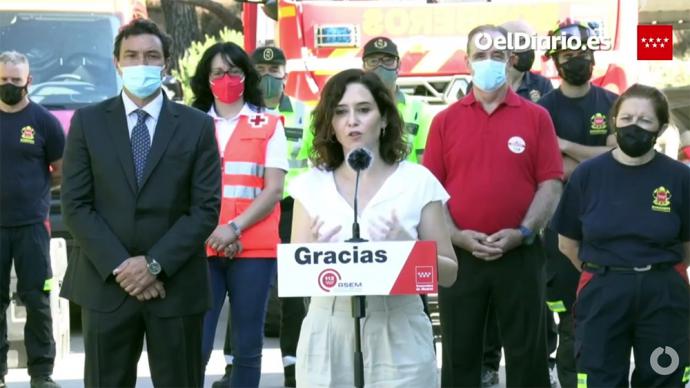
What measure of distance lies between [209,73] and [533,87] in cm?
259

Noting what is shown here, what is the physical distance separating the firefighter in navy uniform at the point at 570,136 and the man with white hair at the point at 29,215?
11.0ft

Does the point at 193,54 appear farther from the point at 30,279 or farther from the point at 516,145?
the point at 516,145

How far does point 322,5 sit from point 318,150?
6.81m

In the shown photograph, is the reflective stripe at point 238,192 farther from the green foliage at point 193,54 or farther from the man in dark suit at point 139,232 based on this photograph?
the green foliage at point 193,54

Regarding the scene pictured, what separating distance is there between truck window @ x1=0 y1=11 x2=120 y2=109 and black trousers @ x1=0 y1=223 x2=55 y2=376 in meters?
3.64

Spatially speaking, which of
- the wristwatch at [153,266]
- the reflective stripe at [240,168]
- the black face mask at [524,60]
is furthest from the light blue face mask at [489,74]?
Result: the wristwatch at [153,266]

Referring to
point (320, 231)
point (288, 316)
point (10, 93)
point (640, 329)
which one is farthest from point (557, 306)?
point (10, 93)

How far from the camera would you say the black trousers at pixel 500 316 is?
7832 millimetres

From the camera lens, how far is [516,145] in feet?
25.9

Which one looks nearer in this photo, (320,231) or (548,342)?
(320,231)

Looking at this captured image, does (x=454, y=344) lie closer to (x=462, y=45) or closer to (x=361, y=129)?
(x=361, y=129)

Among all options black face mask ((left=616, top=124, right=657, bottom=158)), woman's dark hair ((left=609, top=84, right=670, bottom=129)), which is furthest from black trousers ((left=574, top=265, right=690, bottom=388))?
woman's dark hair ((left=609, top=84, right=670, bottom=129))

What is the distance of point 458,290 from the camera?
784cm

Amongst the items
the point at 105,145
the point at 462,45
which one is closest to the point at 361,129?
the point at 105,145
